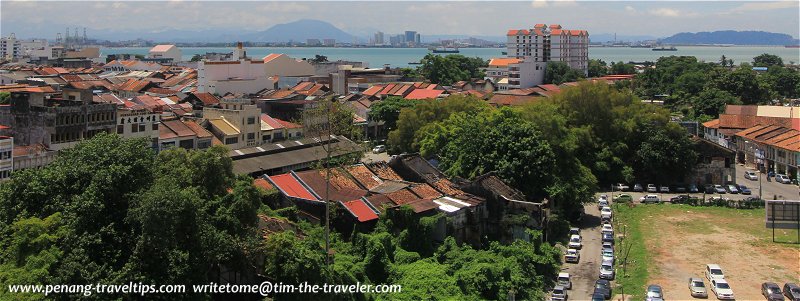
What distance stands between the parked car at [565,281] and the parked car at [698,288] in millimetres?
3195

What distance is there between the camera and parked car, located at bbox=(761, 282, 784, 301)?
805 inches

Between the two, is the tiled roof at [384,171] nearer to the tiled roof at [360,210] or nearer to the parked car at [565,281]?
the tiled roof at [360,210]

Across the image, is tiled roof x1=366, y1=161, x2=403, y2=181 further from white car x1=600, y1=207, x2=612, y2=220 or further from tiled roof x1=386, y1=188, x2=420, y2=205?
white car x1=600, y1=207, x2=612, y2=220

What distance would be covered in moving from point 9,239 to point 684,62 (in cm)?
7472

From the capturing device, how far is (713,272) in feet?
73.4

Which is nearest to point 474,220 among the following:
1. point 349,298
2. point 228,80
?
point 349,298

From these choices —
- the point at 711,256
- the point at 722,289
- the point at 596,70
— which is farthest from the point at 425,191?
the point at 596,70

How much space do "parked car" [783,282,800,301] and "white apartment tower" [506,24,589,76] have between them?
212 ft

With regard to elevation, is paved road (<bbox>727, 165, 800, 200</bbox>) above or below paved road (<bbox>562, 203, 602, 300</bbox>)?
above

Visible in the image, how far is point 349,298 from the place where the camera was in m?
16.9

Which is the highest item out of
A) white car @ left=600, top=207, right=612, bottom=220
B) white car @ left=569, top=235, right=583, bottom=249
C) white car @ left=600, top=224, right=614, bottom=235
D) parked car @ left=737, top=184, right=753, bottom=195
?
parked car @ left=737, top=184, right=753, bottom=195

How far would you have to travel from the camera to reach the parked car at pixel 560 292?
20.2 m

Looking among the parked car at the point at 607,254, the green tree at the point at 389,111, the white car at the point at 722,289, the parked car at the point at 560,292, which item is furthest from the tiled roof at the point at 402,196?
the green tree at the point at 389,111

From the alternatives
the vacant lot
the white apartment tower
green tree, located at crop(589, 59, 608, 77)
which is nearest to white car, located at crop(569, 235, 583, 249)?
the vacant lot
